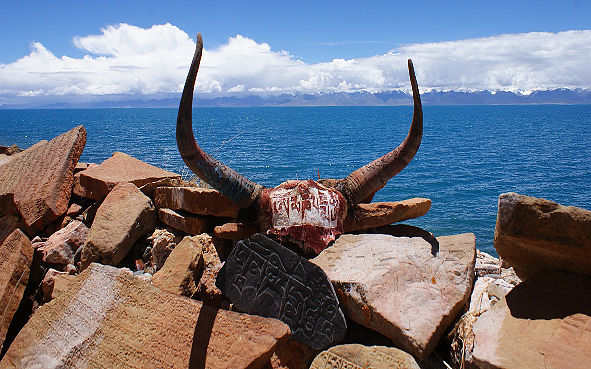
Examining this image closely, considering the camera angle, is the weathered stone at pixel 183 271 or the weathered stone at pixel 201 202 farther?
the weathered stone at pixel 201 202

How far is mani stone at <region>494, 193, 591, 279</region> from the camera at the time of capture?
9.00 ft

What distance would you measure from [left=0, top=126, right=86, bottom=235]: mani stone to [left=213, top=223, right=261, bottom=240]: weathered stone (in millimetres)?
2736

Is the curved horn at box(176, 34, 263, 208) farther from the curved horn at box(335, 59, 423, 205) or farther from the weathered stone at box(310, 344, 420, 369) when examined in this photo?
the weathered stone at box(310, 344, 420, 369)

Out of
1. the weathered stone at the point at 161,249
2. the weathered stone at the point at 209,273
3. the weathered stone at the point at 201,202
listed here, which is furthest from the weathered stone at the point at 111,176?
the weathered stone at the point at 209,273

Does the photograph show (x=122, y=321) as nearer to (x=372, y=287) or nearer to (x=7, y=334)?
(x=7, y=334)

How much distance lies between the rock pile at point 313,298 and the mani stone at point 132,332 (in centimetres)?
1

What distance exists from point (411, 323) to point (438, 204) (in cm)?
1761

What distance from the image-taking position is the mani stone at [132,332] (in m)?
3.26

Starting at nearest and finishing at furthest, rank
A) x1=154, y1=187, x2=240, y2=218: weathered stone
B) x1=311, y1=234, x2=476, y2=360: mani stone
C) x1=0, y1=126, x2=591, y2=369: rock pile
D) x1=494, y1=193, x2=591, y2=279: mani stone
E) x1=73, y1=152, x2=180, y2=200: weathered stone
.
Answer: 1. x1=494, y1=193, x2=591, y2=279: mani stone
2. x1=0, y1=126, x2=591, y2=369: rock pile
3. x1=311, y1=234, x2=476, y2=360: mani stone
4. x1=154, y1=187, x2=240, y2=218: weathered stone
5. x1=73, y1=152, x2=180, y2=200: weathered stone

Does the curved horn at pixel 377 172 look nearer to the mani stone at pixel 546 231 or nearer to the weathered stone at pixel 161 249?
the mani stone at pixel 546 231

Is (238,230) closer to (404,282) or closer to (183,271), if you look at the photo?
(183,271)

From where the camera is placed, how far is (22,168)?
Answer: 6.53 meters

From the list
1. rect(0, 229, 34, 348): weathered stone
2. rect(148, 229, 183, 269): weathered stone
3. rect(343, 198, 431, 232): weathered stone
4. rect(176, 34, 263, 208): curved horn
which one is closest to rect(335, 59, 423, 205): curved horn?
rect(343, 198, 431, 232): weathered stone

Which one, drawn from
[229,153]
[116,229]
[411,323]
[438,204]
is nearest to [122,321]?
[116,229]
